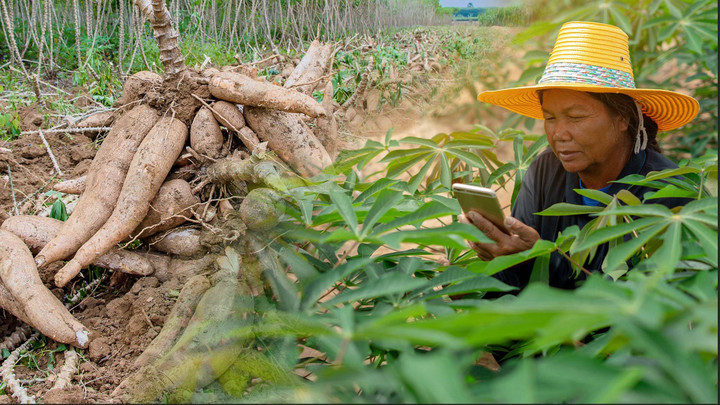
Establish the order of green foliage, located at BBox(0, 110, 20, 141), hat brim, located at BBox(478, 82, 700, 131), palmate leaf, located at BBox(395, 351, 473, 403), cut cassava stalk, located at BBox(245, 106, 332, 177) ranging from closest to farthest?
palmate leaf, located at BBox(395, 351, 473, 403)
hat brim, located at BBox(478, 82, 700, 131)
cut cassava stalk, located at BBox(245, 106, 332, 177)
green foliage, located at BBox(0, 110, 20, 141)

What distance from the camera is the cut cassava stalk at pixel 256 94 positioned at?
87.9 inches

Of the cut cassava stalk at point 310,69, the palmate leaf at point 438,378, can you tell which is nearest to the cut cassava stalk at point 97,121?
the cut cassava stalk at point 310,69

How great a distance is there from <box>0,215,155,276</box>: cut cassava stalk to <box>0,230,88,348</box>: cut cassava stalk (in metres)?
0.12

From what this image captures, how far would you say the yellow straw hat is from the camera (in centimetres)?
144

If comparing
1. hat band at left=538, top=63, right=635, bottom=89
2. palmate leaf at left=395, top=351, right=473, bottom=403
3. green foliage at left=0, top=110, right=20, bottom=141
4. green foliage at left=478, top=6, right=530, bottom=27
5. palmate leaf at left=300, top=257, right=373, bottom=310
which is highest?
green foliage at left=478, top=6, right=530, bottom=27

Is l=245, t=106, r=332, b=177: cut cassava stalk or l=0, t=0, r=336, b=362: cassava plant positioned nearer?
l=0, t=0, r=336, b=362: cassava plant

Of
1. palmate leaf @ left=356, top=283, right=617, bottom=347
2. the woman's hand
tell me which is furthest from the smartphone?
palmate leaf @ left=356, top=283, right=617, bottom=347

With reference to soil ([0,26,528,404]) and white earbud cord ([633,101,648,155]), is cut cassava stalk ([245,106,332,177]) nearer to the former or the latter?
soil ([0,26,528,404])

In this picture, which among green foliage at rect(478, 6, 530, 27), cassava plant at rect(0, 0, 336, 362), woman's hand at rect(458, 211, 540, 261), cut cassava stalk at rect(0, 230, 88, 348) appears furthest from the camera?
green foliage at rect(478, 6, 530, 27)

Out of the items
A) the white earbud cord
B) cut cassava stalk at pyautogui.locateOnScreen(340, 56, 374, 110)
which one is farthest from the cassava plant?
cut cassava stalk at pyautogui.locateOnScreen(340, 56, 374, 110)

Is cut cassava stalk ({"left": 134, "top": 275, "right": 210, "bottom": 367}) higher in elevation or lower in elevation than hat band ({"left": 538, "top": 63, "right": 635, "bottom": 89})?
lower

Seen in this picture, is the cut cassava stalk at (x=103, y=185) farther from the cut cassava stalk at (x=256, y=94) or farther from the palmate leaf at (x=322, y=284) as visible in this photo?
the palmate leaf at (x=322, y=284)

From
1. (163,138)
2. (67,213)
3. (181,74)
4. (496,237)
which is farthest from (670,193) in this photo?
(67,213)

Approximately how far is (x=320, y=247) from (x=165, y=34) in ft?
5.24
